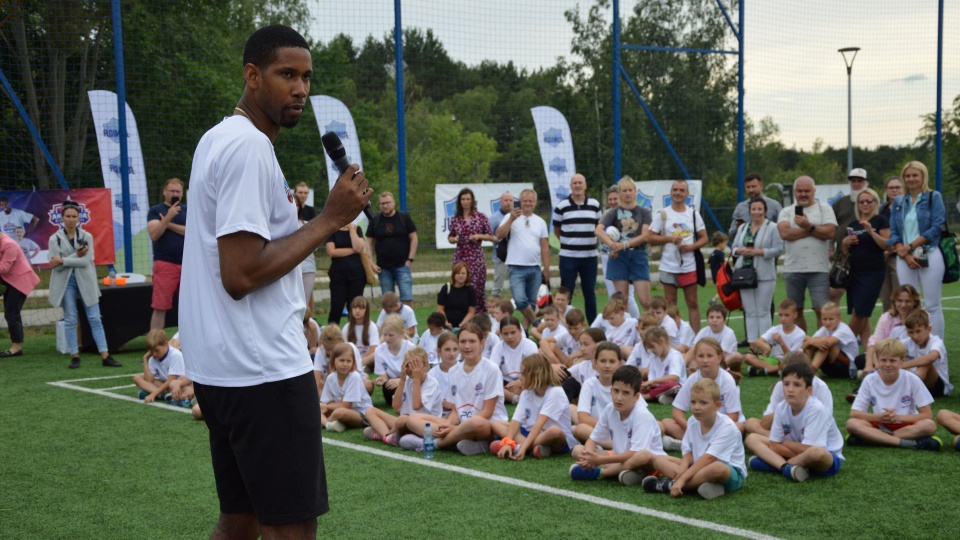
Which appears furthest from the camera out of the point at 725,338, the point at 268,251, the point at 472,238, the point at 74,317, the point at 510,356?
the point at 472,238

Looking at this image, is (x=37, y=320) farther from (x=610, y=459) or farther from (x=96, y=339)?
(x=610, y=459)

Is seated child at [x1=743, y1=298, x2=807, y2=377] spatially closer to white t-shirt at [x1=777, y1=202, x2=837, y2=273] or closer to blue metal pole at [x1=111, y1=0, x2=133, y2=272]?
white t-shirt at [x1=777, y1=202, x2=837, y2=273]

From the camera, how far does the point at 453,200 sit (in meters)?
16.6

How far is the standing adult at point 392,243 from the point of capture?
11.9m

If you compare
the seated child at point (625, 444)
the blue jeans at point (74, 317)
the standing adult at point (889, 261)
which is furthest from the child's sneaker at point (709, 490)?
the blue jeans at point (74, 317)

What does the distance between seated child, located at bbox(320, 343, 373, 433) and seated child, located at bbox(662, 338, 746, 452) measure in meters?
2.37

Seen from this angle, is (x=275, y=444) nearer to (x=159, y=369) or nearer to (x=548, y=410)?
(x=548, y=410)

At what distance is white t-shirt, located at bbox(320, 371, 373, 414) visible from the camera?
757cm

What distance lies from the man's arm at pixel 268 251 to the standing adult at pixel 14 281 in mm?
Result: 10073

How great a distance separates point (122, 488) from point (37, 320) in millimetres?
10371

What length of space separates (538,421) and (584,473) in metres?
0.72

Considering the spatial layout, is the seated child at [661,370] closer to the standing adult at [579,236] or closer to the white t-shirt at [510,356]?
the white t-shirt at [510,356]

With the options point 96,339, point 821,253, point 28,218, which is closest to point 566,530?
point 821,253

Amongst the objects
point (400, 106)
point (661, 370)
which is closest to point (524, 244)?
point (661, 370)
